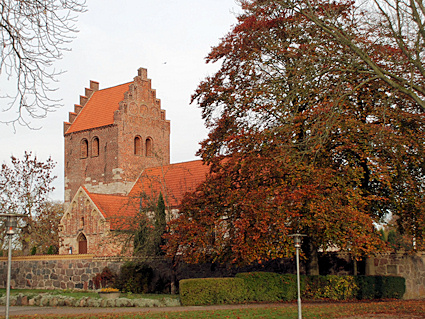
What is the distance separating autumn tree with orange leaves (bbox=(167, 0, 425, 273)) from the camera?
17.2 m

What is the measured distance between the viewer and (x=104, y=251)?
33938mm

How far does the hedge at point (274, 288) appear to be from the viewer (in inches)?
747

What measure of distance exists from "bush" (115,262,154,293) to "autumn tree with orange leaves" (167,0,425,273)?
5.82m

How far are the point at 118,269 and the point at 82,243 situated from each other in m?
11.0

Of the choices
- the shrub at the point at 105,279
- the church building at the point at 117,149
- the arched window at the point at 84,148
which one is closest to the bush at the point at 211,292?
the shrub at the point at 105,279

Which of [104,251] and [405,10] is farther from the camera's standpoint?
[104,251]

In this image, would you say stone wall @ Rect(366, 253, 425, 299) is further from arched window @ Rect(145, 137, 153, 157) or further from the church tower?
arched window @ Rect(145, 137, 153, 157)

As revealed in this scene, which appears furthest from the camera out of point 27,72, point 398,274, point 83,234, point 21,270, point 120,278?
point 83,234

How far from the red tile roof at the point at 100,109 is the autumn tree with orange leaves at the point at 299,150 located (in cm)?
2328

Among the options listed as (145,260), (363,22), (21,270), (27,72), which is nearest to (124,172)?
(21,270)

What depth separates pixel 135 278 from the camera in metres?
25.7

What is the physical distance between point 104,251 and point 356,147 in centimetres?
2095

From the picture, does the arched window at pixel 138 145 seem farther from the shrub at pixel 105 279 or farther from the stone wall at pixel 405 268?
the stone wall at pixel 405 268

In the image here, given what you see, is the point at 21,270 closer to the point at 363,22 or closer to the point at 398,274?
the point at 398,274
